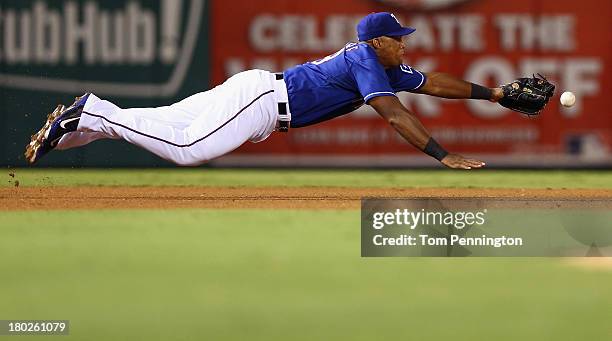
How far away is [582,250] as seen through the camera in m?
5.84

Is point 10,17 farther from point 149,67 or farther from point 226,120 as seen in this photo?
point 226,120

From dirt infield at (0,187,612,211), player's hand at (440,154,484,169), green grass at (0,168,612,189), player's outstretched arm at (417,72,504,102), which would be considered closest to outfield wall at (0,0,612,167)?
green grass at (0,168,612,189)

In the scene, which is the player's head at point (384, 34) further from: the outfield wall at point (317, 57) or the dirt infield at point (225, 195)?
the outfield wall at point (317, 57)

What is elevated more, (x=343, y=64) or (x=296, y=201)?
(x=343, y=64)

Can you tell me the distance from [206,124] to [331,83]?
80cm

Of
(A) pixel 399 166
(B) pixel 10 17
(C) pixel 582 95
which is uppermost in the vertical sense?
(B) pixel 10 17

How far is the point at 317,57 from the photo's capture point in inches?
462

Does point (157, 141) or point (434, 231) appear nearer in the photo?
point (434, 231)

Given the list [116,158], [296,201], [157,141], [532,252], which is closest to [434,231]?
[532,252]

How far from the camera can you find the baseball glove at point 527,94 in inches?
280

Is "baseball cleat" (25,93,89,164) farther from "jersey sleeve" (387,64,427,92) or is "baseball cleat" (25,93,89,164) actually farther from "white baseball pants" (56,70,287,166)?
"jersey sleeve" (387,64,427,92)

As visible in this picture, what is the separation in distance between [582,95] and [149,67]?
16.0 feet

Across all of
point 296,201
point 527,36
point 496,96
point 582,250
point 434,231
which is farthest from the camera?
point 527,36

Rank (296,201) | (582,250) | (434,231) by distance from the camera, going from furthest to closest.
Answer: (296,201) → (582,250) → (434,231)
